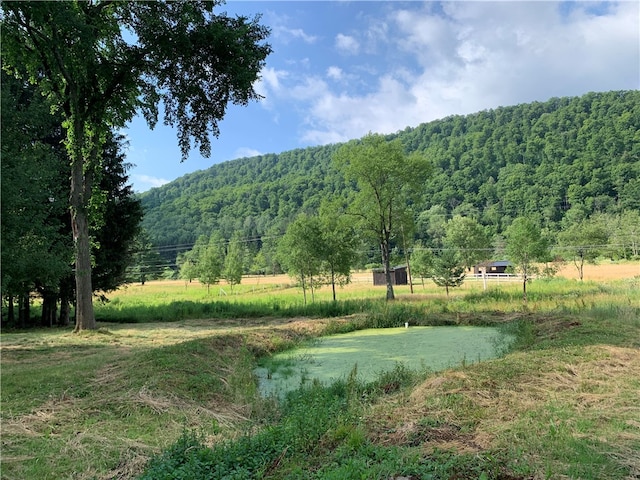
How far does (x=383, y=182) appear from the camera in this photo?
22328mm

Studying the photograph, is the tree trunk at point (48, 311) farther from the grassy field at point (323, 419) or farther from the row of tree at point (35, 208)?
the grassy field at point (323, 419)

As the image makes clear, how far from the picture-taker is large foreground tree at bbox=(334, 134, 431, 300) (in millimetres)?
22031

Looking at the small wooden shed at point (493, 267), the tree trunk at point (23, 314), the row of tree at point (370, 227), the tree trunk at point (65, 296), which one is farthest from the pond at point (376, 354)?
the small wooden shed at point (493, 267)

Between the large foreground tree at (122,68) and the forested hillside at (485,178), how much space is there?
1532 inches

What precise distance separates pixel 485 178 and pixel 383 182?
170ft

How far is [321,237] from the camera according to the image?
20234mm

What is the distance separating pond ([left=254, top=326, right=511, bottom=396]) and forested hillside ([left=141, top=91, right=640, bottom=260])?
133 ft

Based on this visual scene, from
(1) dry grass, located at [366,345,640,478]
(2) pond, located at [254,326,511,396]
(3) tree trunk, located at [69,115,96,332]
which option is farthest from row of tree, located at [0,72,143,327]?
(1) dry grass, located at [366,345,640,478]

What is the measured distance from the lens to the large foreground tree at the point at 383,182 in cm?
2203

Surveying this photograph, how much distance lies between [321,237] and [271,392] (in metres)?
14.6

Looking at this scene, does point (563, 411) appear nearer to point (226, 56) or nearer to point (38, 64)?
point (226, 56)

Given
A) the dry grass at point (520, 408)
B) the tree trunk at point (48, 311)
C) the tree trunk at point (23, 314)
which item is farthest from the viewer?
the tree trunk at point (48, 311)

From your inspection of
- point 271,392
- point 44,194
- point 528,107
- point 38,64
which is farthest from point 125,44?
point 528,107

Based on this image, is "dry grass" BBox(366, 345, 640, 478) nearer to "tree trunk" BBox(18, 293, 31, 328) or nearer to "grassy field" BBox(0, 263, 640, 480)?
"grassy field" BBox(0, 263, 640, 480)
